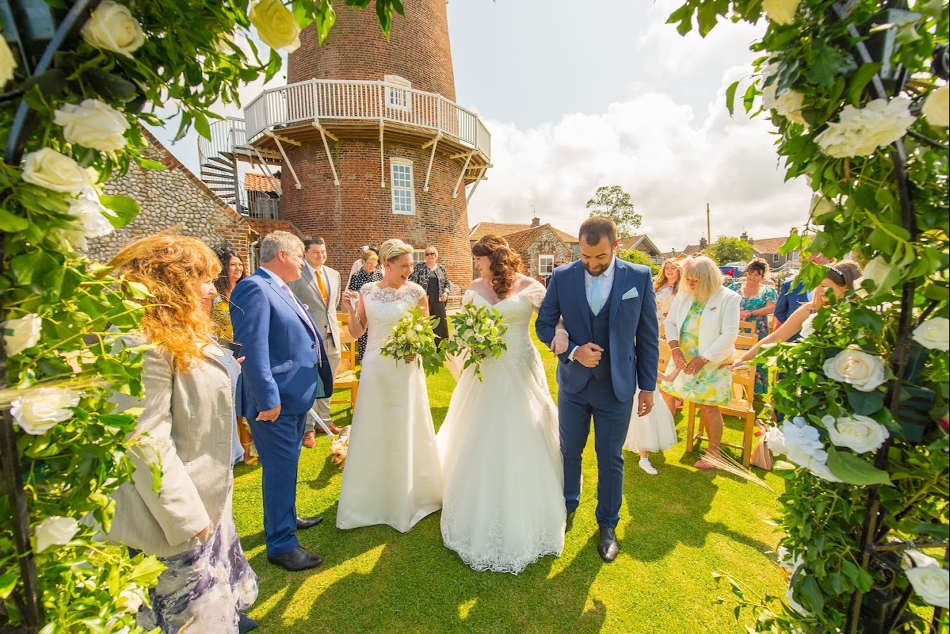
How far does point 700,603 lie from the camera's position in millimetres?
2842

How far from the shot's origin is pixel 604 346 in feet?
10.5

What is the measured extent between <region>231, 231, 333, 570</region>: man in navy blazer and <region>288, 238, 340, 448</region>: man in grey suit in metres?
2.06

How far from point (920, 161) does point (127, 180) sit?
51.3ft

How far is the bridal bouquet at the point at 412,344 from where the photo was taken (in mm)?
3369

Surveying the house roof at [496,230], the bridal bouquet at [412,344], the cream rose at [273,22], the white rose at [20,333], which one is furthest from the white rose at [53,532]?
the house roof at [496,230]

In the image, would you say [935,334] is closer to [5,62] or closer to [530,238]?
[5,62]

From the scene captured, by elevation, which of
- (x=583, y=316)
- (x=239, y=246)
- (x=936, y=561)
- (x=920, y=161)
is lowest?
(x=936, y=561)

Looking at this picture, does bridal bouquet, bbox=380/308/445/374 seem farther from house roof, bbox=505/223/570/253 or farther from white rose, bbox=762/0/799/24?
house roof, bbox=505/223/570/253

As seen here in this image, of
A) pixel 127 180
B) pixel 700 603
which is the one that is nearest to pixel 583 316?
pixel 700 603

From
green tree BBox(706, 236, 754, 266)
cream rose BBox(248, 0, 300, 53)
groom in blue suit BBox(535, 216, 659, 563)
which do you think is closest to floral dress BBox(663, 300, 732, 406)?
groom in blue suit BBox(535, 216, 659, 563)

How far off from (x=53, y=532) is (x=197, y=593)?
1.51 m

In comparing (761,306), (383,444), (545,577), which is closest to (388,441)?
(383,444)

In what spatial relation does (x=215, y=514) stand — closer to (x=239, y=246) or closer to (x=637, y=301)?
(x=637, y=301)

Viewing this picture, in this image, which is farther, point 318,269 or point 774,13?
point 318,269
